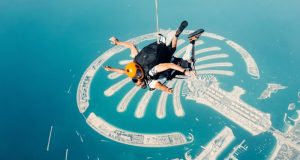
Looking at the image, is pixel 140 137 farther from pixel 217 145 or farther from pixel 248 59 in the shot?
pixel 248 59

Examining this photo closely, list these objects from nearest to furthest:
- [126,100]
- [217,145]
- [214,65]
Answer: [217,145] → [126,100] → [214,65]

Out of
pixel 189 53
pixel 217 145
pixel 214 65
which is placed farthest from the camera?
pixel 214 65

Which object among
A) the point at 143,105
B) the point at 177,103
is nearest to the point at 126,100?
the point at 143,105

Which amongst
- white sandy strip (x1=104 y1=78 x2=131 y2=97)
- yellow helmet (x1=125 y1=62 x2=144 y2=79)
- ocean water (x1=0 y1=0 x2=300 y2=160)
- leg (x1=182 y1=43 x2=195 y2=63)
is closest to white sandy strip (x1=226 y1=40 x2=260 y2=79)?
ocean water (x1=0 y1=0 x2=300 y2=160)

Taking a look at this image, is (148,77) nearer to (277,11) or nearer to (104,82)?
(104,82)

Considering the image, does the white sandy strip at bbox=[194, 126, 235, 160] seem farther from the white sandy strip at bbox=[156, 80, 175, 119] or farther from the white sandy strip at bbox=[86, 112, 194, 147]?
the white sandy strip at bbox=[156, 80, 175, 119]
